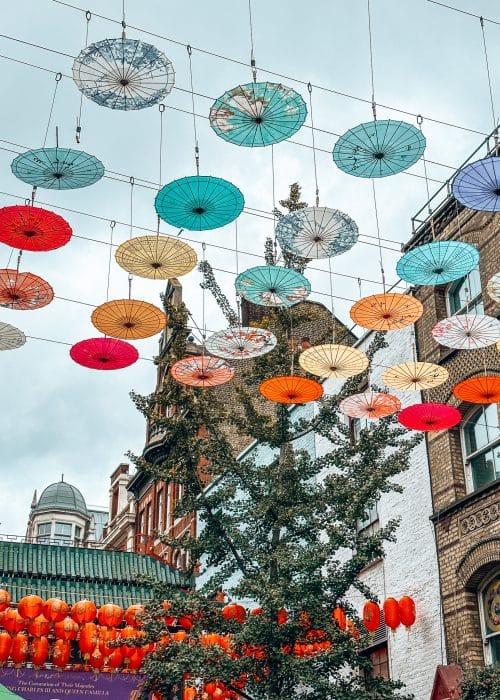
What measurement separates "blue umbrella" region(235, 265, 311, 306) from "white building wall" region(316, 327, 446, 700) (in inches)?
255

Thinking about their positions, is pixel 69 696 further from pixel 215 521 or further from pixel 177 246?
pixel 177 246

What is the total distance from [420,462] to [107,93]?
11832 mm

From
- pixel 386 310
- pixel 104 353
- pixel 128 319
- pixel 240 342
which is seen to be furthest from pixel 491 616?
pixel 128 319

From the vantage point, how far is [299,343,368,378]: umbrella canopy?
17.1m

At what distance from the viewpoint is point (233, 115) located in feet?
46.2

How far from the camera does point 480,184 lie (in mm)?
14016

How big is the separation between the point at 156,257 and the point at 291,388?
12.3ft

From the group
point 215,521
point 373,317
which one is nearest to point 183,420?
point 215,521

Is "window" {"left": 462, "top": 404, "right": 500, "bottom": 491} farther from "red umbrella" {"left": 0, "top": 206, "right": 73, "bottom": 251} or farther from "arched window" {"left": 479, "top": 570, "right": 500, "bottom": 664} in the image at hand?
"red umbrella" {"left": 0, "top": 206, "right": 73, "bottom": 251}

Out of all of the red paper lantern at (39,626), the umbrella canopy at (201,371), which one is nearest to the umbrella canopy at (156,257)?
the umbrella canopy at (201,371)

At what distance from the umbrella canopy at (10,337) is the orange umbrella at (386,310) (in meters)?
5.90

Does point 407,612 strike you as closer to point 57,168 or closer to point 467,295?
point 467,295

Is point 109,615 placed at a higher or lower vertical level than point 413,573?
lower

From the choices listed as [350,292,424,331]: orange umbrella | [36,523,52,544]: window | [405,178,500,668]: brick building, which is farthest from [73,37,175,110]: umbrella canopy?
[36,523,52,544]: window
